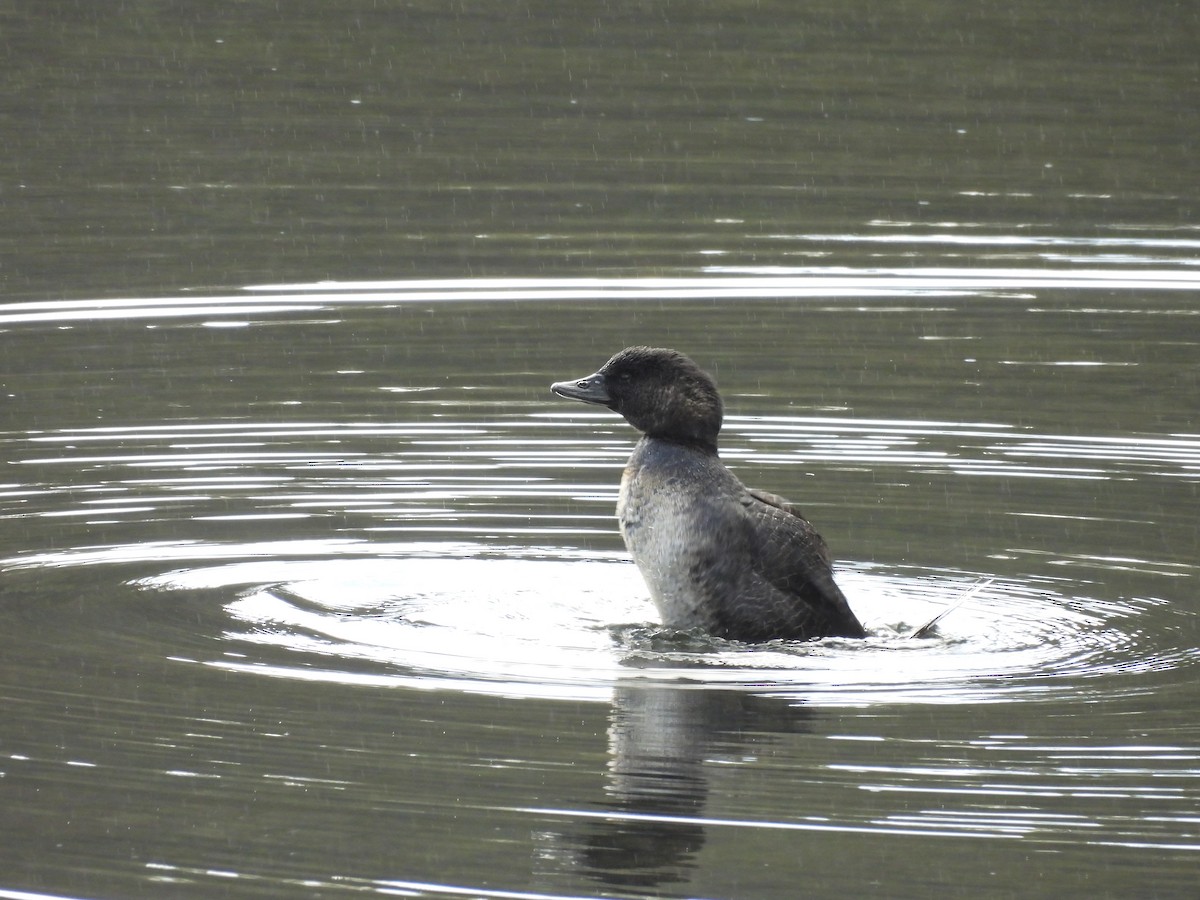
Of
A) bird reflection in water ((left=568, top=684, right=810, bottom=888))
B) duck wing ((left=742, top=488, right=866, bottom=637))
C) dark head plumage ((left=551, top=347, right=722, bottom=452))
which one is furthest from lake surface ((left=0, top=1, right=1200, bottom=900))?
dark head plumage ((left=551, top=347, right=722, bottom=452))

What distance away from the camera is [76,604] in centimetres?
1044

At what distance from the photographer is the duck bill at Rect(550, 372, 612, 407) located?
10.3 metres

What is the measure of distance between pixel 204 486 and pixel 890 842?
20.4 feet

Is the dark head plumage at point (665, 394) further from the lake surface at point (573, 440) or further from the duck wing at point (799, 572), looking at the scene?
the lake surface at point (573, 440)

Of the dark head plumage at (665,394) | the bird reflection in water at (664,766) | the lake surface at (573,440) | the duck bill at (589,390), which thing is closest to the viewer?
the bird reflection in water at (664,766)

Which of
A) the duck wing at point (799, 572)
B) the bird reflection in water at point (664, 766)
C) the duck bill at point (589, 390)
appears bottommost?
the bird reflection in water at point (664, 766)

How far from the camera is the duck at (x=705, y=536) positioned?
9.95m

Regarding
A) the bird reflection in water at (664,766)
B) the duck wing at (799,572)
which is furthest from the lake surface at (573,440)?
the duck wing at (799,572)

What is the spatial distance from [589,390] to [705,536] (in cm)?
92

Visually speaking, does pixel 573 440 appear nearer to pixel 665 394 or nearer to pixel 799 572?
pixel 665 394

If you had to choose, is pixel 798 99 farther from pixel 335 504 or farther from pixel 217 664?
pixel 217 664

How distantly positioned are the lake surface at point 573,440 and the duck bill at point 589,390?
969 mm

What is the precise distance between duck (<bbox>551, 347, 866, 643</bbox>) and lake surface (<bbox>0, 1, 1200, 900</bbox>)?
178mm

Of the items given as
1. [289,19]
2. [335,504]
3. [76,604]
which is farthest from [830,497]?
[289,19]
